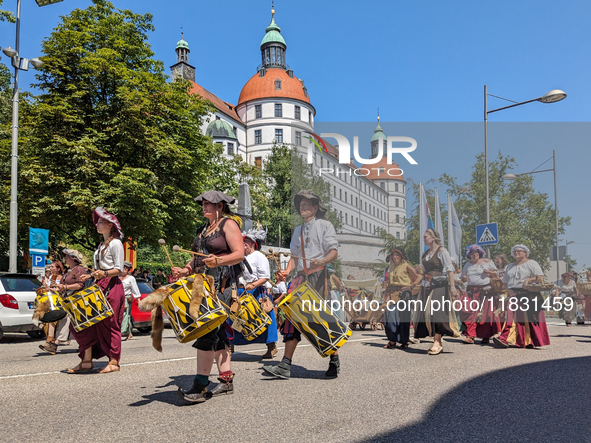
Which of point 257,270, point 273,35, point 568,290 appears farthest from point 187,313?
point 273,35

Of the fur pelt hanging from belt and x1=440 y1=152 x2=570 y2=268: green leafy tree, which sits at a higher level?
x1=440 y1=152 x2=570 y2=268: green leafy tree

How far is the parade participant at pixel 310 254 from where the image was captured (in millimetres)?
6157

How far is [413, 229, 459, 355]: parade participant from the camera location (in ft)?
28.6

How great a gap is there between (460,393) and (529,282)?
504 centimetres

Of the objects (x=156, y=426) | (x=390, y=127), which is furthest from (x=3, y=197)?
(x=156, y=426)

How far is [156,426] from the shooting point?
3979 mm

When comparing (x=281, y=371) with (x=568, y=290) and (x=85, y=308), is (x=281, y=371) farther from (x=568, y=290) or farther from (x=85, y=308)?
(x=568, y=290)

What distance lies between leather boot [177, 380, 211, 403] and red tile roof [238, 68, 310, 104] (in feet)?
255

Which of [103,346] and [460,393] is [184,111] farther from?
[460,393]

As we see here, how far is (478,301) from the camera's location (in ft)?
35.2

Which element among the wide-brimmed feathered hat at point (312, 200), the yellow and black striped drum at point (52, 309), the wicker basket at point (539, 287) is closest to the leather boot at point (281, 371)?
the wide-brimmed feathered hat at point (312, 200)

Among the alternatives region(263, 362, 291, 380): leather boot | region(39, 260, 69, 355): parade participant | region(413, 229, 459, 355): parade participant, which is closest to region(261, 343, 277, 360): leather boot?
region(263, 362, 291, 380): leather boot

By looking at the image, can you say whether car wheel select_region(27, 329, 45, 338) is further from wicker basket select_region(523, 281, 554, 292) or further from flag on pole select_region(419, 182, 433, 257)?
wicker basket select_region(523, 281, 554, 292)

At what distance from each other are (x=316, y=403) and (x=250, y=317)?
212 cm
